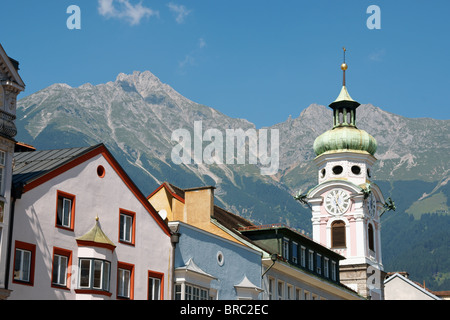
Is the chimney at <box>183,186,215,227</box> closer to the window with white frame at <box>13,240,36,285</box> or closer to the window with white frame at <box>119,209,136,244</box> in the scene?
the window with white frame at <box>119,209,136,244</box>

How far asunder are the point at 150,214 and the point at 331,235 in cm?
6071

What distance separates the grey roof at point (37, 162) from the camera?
145ft

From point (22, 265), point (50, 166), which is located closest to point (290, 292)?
point (50, 166)

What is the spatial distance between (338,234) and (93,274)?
67.5 meters

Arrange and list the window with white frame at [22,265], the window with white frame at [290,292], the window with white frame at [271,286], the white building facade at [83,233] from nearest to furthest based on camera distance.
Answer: the window with white frame at [22,265], the white building facade at [83,233], the window with white frame at [271,286], the window with white frame at [290,292]

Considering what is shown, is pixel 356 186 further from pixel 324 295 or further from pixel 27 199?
pixel 27 199

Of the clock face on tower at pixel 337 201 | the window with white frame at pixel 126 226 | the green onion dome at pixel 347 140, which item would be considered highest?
the green onion dome at pixel 347 140

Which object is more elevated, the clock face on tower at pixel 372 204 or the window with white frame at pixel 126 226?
the clock face on tower at pixel 372 204

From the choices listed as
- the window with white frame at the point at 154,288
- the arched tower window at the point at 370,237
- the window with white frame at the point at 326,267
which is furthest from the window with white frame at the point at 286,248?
the arched tower window at the point at 370,237

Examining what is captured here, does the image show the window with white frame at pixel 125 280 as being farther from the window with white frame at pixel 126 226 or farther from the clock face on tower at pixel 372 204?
the clock face on tower at pixel 372 204

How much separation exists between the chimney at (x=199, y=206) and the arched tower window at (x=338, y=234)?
48.8m

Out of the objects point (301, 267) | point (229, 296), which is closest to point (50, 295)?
point (229, 296)

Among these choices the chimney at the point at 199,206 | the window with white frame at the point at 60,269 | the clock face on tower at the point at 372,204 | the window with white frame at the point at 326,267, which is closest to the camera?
the window with white frame at the point at 60,269

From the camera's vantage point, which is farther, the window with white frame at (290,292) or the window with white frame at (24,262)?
the window with white frame at (290,292)
